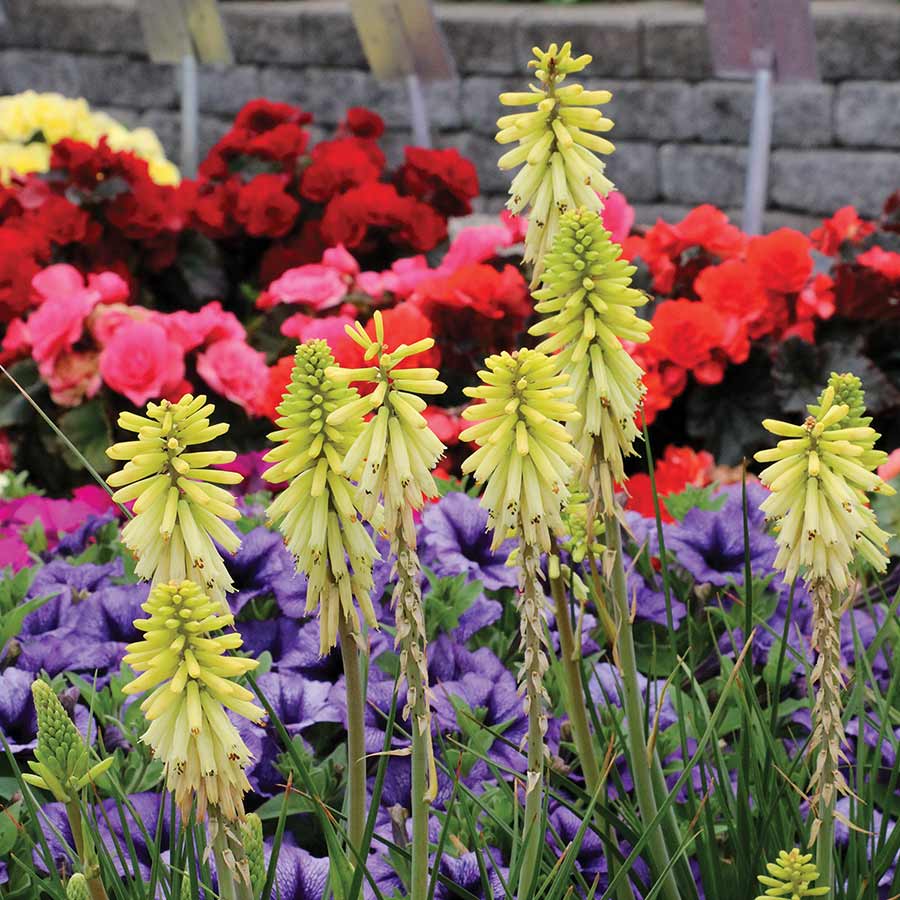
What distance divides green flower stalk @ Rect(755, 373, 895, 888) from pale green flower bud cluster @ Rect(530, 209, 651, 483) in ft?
0.43

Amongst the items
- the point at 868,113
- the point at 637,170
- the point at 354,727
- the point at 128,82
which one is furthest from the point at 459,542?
the point at 128,82

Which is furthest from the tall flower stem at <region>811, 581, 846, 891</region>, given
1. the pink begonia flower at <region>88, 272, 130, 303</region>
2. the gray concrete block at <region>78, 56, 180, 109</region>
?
the gray concrete block at <region>78, 56, 180, 109</region>

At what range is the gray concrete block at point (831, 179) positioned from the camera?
530cm

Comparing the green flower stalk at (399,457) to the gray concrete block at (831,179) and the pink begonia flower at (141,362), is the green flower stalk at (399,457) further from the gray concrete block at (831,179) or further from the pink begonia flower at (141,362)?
the gray concrete block at (831,179)

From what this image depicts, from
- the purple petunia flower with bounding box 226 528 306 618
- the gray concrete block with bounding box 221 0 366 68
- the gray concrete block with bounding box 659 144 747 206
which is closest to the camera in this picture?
the purple petunia flower with bounding box 226 528 306 618

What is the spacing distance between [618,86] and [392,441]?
17.2 feet

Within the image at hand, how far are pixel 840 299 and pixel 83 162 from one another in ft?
5.92

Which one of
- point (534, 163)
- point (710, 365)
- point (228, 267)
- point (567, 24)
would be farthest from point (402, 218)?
point (567, 24)

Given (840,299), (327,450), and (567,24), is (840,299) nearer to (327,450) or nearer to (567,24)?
(327,450)

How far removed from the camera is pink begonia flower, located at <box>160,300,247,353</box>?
8.75 ft

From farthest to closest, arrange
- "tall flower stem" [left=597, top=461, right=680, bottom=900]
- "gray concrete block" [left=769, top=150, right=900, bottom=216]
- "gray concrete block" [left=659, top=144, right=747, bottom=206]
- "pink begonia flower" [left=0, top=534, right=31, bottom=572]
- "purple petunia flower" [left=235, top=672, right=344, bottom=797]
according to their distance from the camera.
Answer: "gray concrete block" [left=659, top=144, right=747, bottom=206] → "gray concrete block" [left=769, top=150, right=900, bottom=216] → "pink begonia flower" [left=0, top=534, right=31, bottom=572] → "purple petunia flower" [left=235, top=672, right=344, bottom=797] → "tall flower stem" [left=597, top=461, right=680, bottom=900]

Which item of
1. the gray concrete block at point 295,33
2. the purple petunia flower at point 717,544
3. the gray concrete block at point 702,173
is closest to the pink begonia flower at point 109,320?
the purple petunia flower at point 717,544

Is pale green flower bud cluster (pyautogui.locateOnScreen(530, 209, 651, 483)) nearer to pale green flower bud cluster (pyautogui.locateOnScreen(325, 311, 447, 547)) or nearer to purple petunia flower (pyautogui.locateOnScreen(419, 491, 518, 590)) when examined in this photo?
pale green flower bud cluster (pyautogui.locateOnScreen(325, 311, 447, 547))

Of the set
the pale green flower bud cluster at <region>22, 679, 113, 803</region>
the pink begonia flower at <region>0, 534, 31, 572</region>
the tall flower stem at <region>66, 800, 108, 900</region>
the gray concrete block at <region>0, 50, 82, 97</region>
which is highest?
the gray concrete block at <region>0, 50, 82, 97</region>
